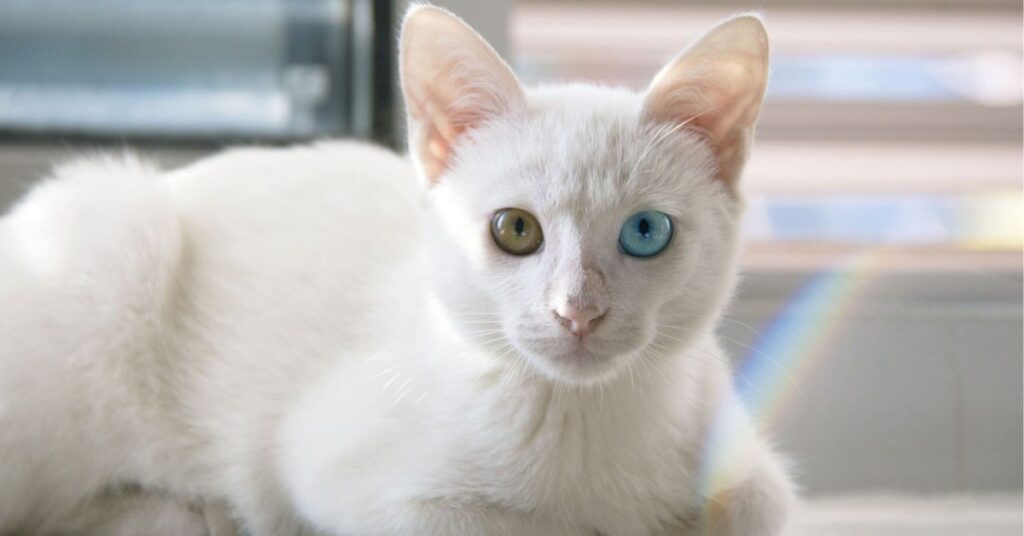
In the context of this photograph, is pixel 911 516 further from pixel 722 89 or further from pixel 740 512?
pixel 722 89

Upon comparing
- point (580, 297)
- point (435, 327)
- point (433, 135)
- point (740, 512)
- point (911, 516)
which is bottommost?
point (911, 516)

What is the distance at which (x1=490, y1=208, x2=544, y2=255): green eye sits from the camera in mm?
1138

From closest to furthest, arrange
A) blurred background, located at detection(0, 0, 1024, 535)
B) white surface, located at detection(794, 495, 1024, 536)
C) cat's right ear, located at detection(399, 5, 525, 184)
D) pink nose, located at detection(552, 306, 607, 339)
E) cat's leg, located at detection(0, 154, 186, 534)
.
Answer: pink nose, located at detection(552, 306, 607, 339) < cat's right ear, located at detection(399, 5, 525, 184) < cat's leg, located at detection(0, 154, 186, 534) < white surface, located at detection(794, 495, 1024, 536) < blurred background, located at detection(0, 0, 1024, 535)

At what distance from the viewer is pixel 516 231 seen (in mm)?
1149

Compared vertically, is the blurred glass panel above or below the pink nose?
above

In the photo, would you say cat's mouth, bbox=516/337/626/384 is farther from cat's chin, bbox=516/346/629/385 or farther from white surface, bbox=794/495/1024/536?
white surface, bbox=794/495/1024/536

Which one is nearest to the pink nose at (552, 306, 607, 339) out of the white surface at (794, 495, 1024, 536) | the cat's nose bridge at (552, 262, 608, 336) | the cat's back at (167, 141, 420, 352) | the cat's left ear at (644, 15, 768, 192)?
the cat's nose bridge at (552, 262, 608, 336)

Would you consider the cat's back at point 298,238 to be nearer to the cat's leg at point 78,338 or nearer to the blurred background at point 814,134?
the cat's leg at point 78,338

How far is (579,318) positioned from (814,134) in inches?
57.3

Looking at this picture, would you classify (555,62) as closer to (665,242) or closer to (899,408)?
(899,408)

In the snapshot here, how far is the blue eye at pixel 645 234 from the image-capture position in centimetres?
112

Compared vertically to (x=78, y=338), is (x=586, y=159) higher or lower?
higher

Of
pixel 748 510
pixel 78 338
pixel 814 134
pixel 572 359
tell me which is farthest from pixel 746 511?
pixel 814 134

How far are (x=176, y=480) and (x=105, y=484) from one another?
0.29ft
